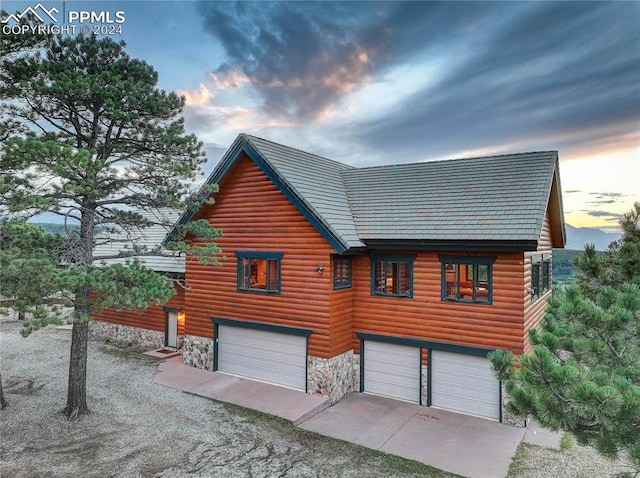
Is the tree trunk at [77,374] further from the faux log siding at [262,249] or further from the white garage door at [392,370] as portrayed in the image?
the white garage door at [392,370]

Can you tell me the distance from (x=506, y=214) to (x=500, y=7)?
7852 mm

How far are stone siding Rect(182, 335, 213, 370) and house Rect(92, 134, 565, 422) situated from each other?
6cm

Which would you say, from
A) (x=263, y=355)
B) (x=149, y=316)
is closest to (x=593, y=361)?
(x=263, y=355)

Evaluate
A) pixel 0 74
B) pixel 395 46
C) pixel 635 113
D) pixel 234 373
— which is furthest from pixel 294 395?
pixel 635 113

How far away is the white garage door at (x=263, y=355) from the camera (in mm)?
12781

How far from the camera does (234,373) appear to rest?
14.2 metres

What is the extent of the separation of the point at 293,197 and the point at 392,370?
6.78 metres

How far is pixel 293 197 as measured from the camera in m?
12.4

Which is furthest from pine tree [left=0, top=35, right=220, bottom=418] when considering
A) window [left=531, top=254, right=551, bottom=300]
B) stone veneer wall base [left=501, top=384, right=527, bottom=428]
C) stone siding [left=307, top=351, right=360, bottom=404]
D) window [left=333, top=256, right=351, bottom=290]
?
window [left=531, top=254, right=551, bottom=300]

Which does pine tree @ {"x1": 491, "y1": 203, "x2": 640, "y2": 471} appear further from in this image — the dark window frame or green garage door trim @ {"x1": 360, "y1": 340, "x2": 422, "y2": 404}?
the dark window frame

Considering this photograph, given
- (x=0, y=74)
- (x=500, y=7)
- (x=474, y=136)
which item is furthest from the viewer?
(x=474, y=136)

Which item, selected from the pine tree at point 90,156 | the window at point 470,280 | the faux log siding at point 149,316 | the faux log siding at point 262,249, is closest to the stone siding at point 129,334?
the faux log siding at point 149,316

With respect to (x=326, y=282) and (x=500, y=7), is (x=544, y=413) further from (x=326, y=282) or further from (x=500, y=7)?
(x=500, y=7)

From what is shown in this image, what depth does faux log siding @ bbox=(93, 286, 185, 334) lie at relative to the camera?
57.2 ft
